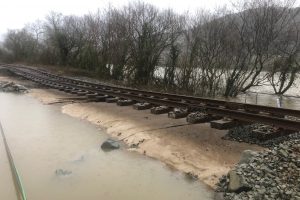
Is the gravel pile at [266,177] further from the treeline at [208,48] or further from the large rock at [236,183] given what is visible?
the treeline at [208,48]

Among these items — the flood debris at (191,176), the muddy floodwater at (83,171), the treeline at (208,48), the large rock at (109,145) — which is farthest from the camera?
the treeline at (208,48)

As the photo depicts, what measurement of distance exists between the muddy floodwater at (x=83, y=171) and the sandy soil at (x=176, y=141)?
0.32 metres

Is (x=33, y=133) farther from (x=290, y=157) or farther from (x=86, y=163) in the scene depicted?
(x=290, y=157)

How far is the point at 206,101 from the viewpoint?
46.1 feet

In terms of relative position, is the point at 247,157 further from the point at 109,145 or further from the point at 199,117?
the point at 199,117

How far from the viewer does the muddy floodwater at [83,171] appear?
733 cm

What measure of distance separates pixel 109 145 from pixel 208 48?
61.6ft

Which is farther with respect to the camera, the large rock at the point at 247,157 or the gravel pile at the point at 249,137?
the gravel pile at the point at 249,137

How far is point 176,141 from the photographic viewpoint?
31.9 feet

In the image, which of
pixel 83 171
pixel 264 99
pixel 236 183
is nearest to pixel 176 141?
pixel 83 171

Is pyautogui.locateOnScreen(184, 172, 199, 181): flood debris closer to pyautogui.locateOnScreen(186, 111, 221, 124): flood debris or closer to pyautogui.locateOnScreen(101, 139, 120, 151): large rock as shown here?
pyautogui.locateOnScreen(101, 139, 120, 151): large rock

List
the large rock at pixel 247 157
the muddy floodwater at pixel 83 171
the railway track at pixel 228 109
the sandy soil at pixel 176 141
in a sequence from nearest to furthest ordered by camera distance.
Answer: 1. the large rock at pixel 247 157
2. the muddy floodwater at pixel 83 171
3. the sandy soil at pixel 176 141
4. the railway track at pixel 228 109

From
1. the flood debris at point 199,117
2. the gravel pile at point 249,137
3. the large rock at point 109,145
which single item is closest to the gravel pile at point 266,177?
the gravel pile at point 249,137

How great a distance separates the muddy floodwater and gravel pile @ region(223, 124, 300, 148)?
211cm
